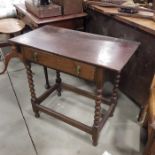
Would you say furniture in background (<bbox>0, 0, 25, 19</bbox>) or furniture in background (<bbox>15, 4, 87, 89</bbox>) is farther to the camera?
furniture in background (<bbox>0, 0, 25, 19</bbox>)

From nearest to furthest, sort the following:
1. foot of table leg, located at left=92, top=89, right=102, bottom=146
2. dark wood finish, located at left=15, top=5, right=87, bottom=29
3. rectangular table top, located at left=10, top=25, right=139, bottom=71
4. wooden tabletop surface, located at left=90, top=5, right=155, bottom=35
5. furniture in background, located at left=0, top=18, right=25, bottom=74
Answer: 1. rectangular table top, located at left=10, top=25, right=139, bottom=71
2. foot of table leg, located at left=92, top=89, right=102, bottom=146
3. wooden tabletop surface, located at left=90, top=5, right=155, bottom=35
4. dark wood finish, located at left=15, top=5, right=87, bottom=29
5. furniture in background, located at left=0, top=18, right=25, bottom=74

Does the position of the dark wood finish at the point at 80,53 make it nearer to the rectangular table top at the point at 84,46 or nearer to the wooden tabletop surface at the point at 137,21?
the rectangular table top at the point at 84,46

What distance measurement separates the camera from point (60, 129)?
1691mm

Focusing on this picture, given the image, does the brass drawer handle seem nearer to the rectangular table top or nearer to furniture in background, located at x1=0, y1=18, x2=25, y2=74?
the rectangular table top

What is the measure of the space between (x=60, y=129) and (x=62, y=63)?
689 millimetres

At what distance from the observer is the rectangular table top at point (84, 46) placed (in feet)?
3.76

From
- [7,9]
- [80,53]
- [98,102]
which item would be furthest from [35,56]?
[7,9]

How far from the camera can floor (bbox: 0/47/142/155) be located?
5.01ft

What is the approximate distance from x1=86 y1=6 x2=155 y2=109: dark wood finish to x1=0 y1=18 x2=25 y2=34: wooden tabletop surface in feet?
2.92

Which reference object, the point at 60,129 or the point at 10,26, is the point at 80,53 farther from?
the point at 10,26

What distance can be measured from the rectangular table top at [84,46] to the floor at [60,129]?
0.76m

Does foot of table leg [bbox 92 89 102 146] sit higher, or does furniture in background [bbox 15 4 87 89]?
furniture in background [bbox 15 4 87 89]

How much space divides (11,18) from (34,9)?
90 cm

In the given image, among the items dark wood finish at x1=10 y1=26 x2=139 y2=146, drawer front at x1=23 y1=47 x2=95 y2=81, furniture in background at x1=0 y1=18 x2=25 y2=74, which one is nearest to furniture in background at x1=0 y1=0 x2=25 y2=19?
furniture in background at x1=0 y1=18 x2=25 y2=74
